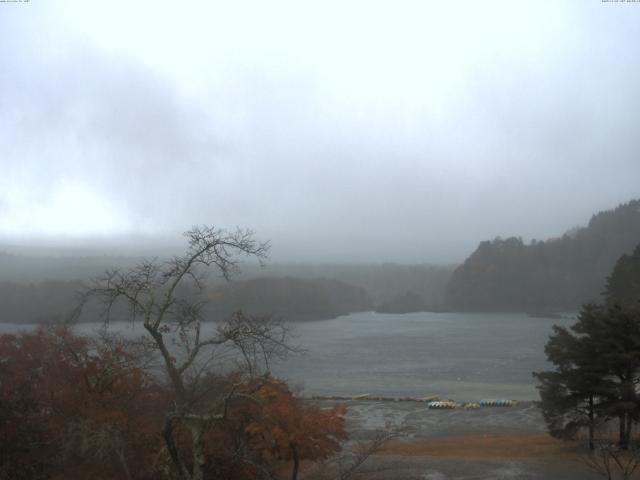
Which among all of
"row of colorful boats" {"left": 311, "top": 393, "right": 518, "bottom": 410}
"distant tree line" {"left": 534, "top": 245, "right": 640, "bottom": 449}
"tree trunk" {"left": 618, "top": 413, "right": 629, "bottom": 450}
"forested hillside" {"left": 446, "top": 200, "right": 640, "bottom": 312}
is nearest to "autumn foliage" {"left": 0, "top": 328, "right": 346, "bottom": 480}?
"distant tree line" {"left": 534, "top": 245, "right": 640, "bottom": 449}

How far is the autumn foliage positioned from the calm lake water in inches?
237

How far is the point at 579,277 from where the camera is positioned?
239ft

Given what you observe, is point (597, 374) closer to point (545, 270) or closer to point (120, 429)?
point (120, 429)

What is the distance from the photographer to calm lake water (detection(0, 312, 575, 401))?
24025 mm

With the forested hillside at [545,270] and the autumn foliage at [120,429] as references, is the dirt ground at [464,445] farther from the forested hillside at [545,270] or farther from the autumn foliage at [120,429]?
the forested hillside at [545,270]

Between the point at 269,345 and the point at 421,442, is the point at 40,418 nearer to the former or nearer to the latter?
the point at 269,345

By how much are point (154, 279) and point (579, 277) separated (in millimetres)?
75399

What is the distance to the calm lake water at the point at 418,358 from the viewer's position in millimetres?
24025

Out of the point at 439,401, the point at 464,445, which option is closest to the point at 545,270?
the point at 439,401

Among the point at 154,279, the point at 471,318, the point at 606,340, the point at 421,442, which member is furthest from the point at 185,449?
the point at 471,318

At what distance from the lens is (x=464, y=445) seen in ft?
44.6

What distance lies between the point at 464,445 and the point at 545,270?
65.5 m

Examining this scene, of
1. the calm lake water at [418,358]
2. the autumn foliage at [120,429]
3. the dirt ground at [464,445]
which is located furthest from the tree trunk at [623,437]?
the calm lake water at [418,358]

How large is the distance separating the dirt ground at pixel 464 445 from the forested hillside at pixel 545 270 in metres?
52.7
